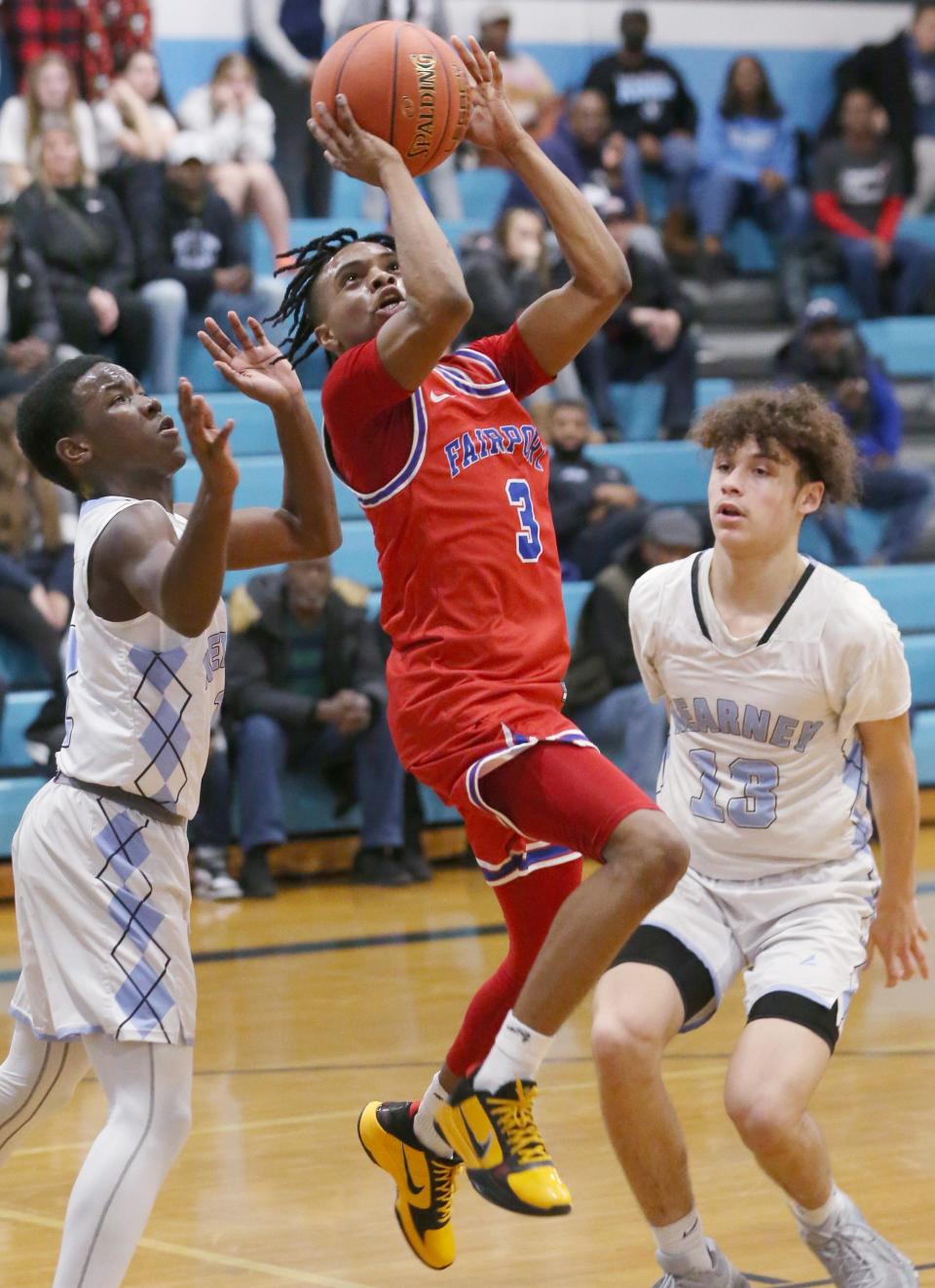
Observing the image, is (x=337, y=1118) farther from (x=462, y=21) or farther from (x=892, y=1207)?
(x=462, y=21)

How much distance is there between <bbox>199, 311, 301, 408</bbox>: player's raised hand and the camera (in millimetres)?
3789

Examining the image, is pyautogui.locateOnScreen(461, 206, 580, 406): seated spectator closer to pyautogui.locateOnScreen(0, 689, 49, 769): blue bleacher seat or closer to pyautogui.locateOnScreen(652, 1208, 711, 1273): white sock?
pyautogui.locateOnScreen(0, 689, 49, 769): blue bleacher seat

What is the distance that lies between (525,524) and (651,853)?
75cm

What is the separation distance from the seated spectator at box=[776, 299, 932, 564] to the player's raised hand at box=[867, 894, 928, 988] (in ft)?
24.0

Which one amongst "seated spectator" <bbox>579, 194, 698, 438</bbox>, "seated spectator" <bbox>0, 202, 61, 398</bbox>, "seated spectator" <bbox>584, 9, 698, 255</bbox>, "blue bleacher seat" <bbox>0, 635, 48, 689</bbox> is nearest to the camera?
"blue bleacher seat" <bbox>0, 635, 48, 689</bbox>

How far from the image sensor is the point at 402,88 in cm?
402

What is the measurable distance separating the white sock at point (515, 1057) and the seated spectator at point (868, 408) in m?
7.80

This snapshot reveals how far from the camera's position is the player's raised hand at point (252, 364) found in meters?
3.79

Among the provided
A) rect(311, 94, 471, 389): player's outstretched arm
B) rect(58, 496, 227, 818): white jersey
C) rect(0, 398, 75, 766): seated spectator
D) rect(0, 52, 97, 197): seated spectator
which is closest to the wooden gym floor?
rect(0, 398, 75, 766): seated spectator

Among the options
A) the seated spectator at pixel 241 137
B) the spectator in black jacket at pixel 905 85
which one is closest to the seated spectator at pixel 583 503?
the seated spectator at pixel 241 137

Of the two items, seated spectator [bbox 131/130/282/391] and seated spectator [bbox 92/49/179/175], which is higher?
seated spectator [bbox 92/49/179/175]

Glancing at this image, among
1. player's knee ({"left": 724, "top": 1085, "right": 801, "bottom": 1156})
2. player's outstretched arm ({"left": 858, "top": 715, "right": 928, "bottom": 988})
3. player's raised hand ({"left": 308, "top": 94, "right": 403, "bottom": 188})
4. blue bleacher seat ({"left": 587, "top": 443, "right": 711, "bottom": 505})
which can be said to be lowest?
blue bleacher seat ({"left": 587, "top": 443, "right": 711, "bottom": 505})

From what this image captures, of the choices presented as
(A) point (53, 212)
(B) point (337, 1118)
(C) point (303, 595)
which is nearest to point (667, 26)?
(A) point (53, 212)

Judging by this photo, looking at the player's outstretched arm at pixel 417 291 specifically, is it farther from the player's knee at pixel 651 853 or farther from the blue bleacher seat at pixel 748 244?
the blue bleacher seat at pixel 748 244
